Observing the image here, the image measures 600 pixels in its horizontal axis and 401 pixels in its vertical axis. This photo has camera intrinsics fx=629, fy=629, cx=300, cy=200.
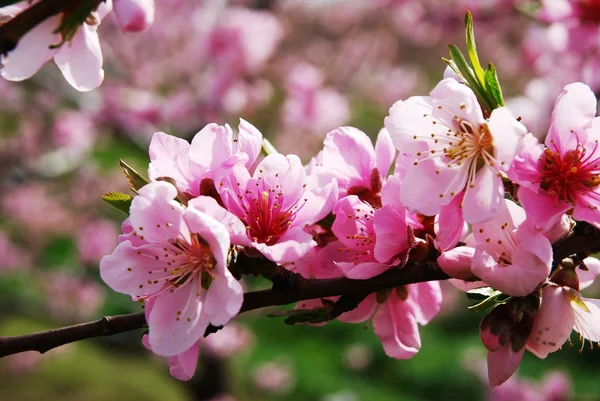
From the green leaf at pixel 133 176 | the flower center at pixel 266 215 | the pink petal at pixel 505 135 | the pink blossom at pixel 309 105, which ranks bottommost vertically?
the pink blossom at pixel 309 105

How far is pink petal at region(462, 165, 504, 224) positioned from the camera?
0.65 m

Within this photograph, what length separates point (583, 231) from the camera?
681 mm

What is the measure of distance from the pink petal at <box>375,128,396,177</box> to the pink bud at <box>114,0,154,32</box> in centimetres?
35

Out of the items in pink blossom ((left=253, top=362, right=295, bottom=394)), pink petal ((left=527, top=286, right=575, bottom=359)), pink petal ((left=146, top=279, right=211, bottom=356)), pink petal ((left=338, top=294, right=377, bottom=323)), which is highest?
pink petal ((left=146, top=279, right=211, bottom=356))

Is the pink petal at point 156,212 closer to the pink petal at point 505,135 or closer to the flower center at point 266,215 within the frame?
the flower center at point 266,215

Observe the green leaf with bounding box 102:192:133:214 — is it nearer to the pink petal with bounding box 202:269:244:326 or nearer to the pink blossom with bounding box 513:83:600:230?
the pink petal with bounding box 202:269:244:326

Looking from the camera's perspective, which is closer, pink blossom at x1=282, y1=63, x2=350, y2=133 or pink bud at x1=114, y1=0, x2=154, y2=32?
pink bud at x1=114, y1=0, x2=154, y2=32

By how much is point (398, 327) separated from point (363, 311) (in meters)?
0.06

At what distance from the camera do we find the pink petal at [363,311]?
0.83 metres

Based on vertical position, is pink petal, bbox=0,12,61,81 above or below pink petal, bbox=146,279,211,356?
above

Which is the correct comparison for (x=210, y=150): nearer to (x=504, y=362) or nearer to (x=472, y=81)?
(x=472, y=81)

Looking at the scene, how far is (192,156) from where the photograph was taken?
0.74 m

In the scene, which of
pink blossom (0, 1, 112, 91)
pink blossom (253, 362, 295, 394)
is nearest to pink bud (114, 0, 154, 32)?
pink blossom (0, 1, 112, 91)

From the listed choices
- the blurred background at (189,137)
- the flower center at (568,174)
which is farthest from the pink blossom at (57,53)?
the blurred background at (189,137)
